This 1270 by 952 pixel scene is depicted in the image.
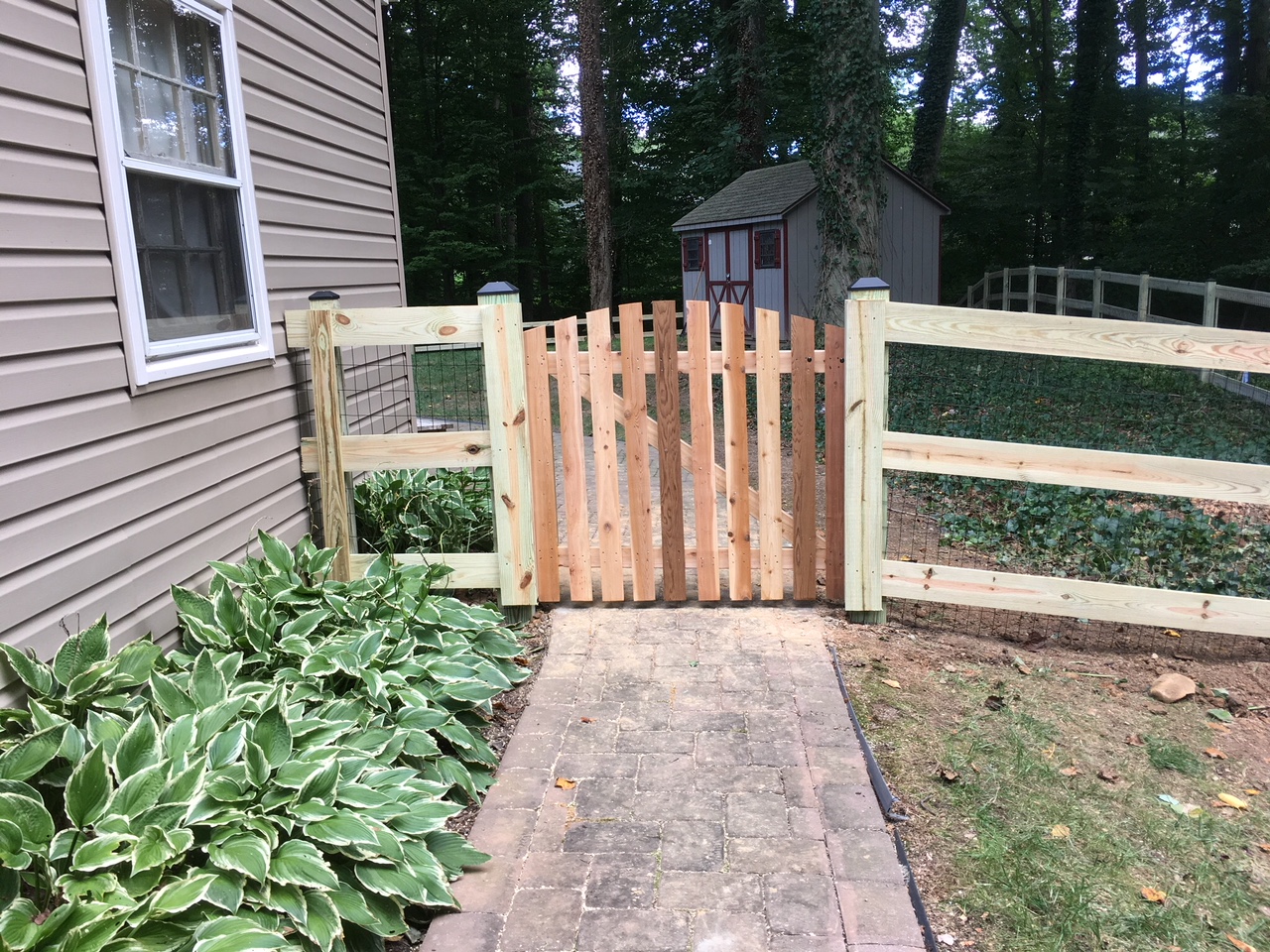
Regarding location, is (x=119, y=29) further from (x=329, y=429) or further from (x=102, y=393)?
(x=329, y=429)

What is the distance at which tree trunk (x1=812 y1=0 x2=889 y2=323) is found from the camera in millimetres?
11078

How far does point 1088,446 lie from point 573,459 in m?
3.87

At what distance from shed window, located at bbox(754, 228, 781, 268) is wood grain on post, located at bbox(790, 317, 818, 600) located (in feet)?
43.1

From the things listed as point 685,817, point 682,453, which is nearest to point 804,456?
point 682,453

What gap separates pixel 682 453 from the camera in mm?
4652

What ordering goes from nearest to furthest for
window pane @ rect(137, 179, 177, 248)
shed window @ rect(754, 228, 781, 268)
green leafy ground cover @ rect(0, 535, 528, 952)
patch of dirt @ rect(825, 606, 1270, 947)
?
green leafy ground cover @ rect(0, 535, 528, 952)
patch of dirt @ rect(825, 606, 1270, 947)
window pane @ rect(137, 179, 177, 248)
shed window @ rect(754, 228, 781, 268)

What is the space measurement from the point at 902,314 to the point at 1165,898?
2.45m

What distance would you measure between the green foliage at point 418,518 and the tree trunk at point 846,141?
7451 millimetres

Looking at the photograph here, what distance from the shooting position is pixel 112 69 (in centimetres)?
320

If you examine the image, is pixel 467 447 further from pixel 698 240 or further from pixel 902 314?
pixel 698 240

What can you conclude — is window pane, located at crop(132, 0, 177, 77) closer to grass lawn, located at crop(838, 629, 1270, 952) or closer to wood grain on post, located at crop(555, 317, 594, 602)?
wood grain on post, located at crop(555, 317, 594, 602)

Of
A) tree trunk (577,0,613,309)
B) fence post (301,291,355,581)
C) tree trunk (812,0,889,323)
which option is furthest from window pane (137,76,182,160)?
tree trunk (577,0,613,309)

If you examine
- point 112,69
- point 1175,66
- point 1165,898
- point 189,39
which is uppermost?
point 1175,66

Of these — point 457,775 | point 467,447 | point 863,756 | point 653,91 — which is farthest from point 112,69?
point 653,91
